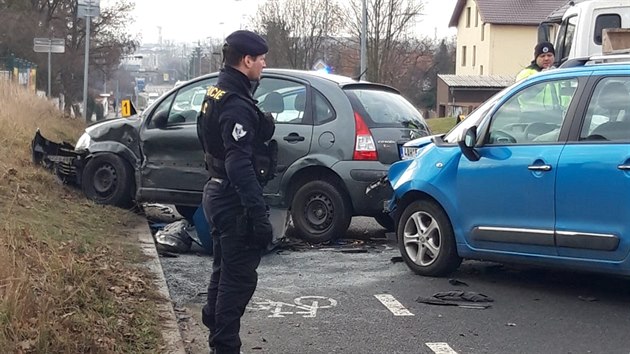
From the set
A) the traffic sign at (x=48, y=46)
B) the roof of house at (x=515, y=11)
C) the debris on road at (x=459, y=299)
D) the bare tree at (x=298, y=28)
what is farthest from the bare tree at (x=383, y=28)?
the debris on road at (x=459, y=299)

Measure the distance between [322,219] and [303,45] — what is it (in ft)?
147

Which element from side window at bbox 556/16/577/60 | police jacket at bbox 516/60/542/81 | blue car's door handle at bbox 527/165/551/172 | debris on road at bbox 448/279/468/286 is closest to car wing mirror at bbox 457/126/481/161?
blue car's door handle at bbox 527/165/551/172

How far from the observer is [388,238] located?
995cm

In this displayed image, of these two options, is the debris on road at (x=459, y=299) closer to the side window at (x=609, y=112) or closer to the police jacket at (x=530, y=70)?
the side window at (x=609, y=112)

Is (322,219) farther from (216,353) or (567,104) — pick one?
(216,353)

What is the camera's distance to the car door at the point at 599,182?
20.5 feet

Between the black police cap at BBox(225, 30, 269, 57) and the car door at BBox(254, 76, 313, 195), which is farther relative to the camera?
the car door at BBox(254, 76, 313, 195)

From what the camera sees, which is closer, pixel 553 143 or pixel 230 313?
pixel 230 313

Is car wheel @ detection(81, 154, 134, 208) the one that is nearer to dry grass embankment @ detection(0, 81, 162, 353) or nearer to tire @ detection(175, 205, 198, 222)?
dry grass embankment @ detection(0, 81, 162, 353)

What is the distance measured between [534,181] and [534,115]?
57 cm

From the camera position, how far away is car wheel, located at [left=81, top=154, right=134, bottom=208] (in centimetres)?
1076

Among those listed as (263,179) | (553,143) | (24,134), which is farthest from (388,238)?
(24,134)

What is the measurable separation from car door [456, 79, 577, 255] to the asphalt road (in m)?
0.48

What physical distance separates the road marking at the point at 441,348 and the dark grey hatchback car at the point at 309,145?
11.0 ft
